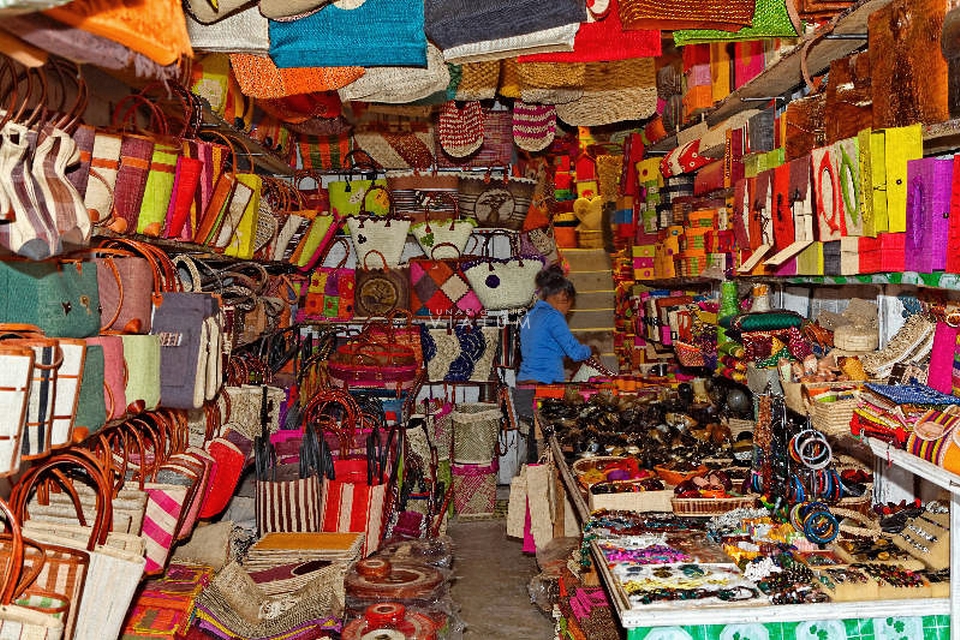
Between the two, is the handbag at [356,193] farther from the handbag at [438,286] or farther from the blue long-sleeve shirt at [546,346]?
the blue long-sleeve shirt at [546,346]

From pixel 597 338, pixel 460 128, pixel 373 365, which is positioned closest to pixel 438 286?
pixel 373 365

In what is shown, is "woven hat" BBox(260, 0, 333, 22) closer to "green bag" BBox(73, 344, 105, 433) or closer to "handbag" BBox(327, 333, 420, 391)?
"green bag" BBox(73, 344, 105, 433)

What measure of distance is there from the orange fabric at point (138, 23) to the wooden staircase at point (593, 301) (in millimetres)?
7195

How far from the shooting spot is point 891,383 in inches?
127

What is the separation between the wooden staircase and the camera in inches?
345

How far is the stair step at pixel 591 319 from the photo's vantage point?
880 centimetres

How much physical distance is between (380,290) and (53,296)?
5.53 metres

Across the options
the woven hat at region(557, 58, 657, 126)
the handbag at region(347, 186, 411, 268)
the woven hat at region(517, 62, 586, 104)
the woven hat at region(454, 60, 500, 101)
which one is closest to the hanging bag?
the handbag at region(347, 186, 411, 268)

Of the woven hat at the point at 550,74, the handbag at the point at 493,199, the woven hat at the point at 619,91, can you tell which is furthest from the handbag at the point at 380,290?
the woven hat at the point at 550,74

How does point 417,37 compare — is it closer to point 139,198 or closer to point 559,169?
point 139,198

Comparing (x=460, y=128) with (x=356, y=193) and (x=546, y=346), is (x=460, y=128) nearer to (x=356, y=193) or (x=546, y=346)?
(x=356, y=193)

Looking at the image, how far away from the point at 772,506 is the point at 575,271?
5.25 meters

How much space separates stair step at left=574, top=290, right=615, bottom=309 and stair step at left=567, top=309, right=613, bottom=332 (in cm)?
4

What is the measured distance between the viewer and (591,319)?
883 centimetres
